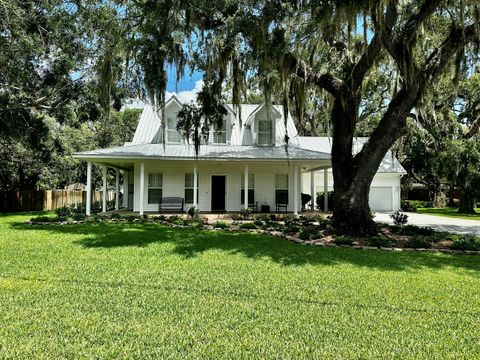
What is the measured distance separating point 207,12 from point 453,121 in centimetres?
1811

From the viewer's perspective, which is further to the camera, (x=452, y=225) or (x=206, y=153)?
(x=206, y=153)

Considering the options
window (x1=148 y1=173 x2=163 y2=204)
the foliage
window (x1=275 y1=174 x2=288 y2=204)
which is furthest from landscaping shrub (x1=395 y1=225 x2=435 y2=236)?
window (x1=148 y1=173 x2=163 y2=204)

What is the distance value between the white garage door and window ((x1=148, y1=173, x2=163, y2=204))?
13.8m

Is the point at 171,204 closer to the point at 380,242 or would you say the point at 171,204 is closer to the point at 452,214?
the point at 380,242

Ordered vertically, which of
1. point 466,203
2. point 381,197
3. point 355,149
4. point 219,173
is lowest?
point 466,203

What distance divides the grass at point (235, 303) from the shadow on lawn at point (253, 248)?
0.06 m

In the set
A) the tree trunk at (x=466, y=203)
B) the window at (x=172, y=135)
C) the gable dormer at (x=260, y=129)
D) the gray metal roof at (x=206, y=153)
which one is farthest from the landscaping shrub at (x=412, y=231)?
the tree trunk at (x=466, y=203)

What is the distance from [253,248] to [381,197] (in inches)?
683

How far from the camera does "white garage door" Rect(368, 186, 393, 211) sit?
23.2 metres

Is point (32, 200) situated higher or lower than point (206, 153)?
lower

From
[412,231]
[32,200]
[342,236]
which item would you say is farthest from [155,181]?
[412,231]

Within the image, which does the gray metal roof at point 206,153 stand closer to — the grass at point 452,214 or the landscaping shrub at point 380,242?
the landscaping shrub at point 380,242

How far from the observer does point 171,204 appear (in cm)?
1794

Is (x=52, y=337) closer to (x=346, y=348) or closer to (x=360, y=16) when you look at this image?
(x=346, y=348)
